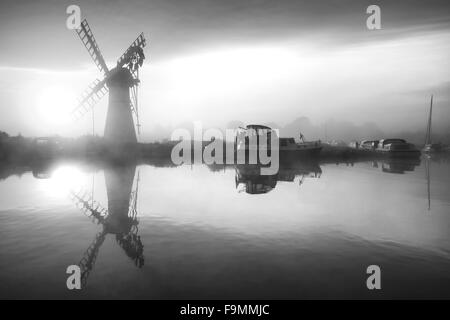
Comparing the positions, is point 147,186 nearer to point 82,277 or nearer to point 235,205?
point 235,205

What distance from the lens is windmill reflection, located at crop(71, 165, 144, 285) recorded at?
887 cm

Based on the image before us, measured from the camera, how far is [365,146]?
83.4m

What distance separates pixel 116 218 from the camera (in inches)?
516

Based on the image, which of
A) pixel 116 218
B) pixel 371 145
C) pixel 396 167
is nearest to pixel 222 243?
pixel 116 218

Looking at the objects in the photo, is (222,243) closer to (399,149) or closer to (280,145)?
(280,145)

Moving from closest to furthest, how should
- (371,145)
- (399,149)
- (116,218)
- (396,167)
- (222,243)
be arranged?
(222,243), (116,218), (396,167), (399,149), (371,145)

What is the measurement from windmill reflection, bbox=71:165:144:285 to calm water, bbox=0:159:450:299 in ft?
0.16

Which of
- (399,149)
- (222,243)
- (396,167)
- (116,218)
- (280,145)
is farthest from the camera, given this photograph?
(399,149)

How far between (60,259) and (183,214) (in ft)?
20.6

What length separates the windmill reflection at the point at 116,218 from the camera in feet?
29.1

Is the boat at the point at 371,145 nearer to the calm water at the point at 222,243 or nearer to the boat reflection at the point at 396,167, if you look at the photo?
the boat reflection at the point at 396,167

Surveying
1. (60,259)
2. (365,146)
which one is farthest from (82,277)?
(365,146)

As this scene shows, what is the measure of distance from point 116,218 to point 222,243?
18.5ft

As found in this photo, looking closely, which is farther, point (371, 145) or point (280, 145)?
point (371, 145)
